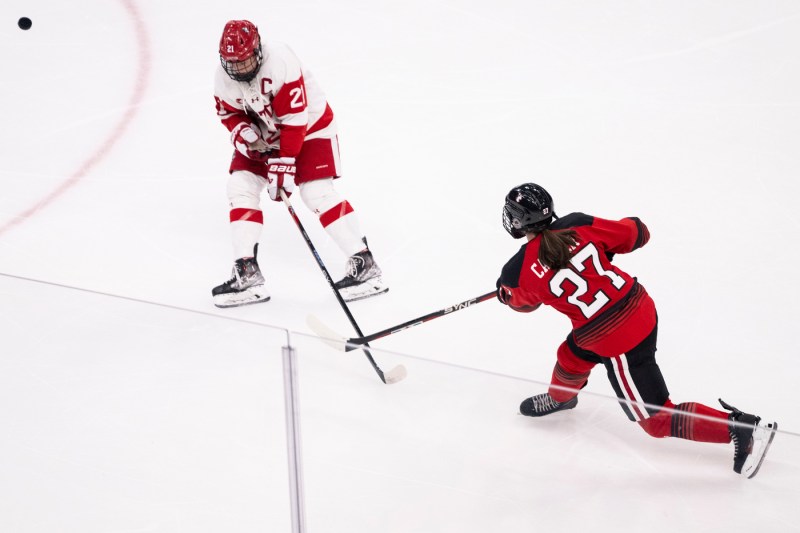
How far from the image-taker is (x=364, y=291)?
9.88 feet

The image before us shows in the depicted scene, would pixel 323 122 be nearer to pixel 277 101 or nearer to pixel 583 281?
pixel 277 101

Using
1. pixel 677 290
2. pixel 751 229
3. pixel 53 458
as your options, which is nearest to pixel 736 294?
pixel 677 290

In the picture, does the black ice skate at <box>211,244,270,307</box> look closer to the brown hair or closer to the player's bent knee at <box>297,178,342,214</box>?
the player's bent knee at <box>297,178,342,214</box>

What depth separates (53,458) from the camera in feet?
6.58

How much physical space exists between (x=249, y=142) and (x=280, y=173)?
18 cm

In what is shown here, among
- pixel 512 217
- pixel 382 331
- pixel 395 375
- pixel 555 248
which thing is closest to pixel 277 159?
pixel 382 331

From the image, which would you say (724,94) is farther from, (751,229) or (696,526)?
(696,526)

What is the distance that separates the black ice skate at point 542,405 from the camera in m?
1.62

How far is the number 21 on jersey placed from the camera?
2.03 metres

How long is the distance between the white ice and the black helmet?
52 cm

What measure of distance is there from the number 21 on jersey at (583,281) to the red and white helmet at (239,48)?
132cm

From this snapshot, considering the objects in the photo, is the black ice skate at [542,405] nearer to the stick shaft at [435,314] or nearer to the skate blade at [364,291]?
the stick shaft at [435,314]

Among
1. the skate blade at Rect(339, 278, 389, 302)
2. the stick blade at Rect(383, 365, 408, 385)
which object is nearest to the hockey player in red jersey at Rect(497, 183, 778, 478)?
the stick blade at Rect(383, 365, 408, 385)

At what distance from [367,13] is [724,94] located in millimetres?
1971
